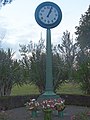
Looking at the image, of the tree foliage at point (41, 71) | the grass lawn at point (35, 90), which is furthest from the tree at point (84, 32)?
the tree foliage at point (41, 71)

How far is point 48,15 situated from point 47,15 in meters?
0.04

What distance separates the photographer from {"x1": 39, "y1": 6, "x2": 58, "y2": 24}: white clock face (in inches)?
561

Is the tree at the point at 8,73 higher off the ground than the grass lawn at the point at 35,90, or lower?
higher

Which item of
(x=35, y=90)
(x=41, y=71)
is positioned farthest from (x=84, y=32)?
(x=41, y=71)

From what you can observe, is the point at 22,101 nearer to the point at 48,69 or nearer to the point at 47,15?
the point at 48,69

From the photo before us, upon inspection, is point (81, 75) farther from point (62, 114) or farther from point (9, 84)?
point (62, 114)

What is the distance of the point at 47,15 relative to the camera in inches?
561

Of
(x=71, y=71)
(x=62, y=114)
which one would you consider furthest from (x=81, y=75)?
(x=62, y=114)

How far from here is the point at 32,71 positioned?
68.1 feet

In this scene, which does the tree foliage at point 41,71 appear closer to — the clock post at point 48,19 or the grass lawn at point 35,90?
the grass lawn at point 35,90

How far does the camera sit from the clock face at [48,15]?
14.2 metres

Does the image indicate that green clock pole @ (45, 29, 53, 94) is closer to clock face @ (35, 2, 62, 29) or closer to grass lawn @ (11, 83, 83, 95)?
clock face @ (35, 2, 62, 29)

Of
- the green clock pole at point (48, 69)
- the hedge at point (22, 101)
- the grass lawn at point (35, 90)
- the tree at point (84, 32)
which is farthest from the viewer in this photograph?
the tree at point (84, 32)

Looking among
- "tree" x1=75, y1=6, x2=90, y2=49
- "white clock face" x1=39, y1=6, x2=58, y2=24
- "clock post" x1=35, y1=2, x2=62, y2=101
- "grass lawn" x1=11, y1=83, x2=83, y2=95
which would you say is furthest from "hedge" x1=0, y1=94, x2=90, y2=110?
"tree" x1=75, y1=6, x2=90, y2=49
